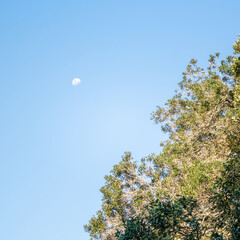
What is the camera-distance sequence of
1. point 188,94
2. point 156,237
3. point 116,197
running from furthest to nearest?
point 188,94 → point 116,197 → point 156,237

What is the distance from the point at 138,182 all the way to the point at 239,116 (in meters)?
10.4

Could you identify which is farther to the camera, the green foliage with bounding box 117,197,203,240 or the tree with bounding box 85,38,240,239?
the tree with bounding box 85,38,240,239

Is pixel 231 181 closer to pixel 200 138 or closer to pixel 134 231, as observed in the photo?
pixel 134 231

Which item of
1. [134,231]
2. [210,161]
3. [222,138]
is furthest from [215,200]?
[222,138]

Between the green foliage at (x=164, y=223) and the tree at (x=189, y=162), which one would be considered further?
the tree at (x=189, y=162)

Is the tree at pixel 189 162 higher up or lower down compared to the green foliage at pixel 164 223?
higher up

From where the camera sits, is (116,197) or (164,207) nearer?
(164,207)

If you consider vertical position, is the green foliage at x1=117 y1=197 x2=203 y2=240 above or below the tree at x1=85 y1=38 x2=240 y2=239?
below

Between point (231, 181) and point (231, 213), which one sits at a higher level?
point (231, 181)

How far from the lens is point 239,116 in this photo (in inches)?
522

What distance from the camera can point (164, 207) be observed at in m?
7.85

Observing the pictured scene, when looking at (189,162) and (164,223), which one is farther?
(189,162)

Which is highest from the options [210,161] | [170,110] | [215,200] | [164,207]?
[170,110]

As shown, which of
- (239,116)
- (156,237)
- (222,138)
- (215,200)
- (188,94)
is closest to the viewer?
(156,237)
